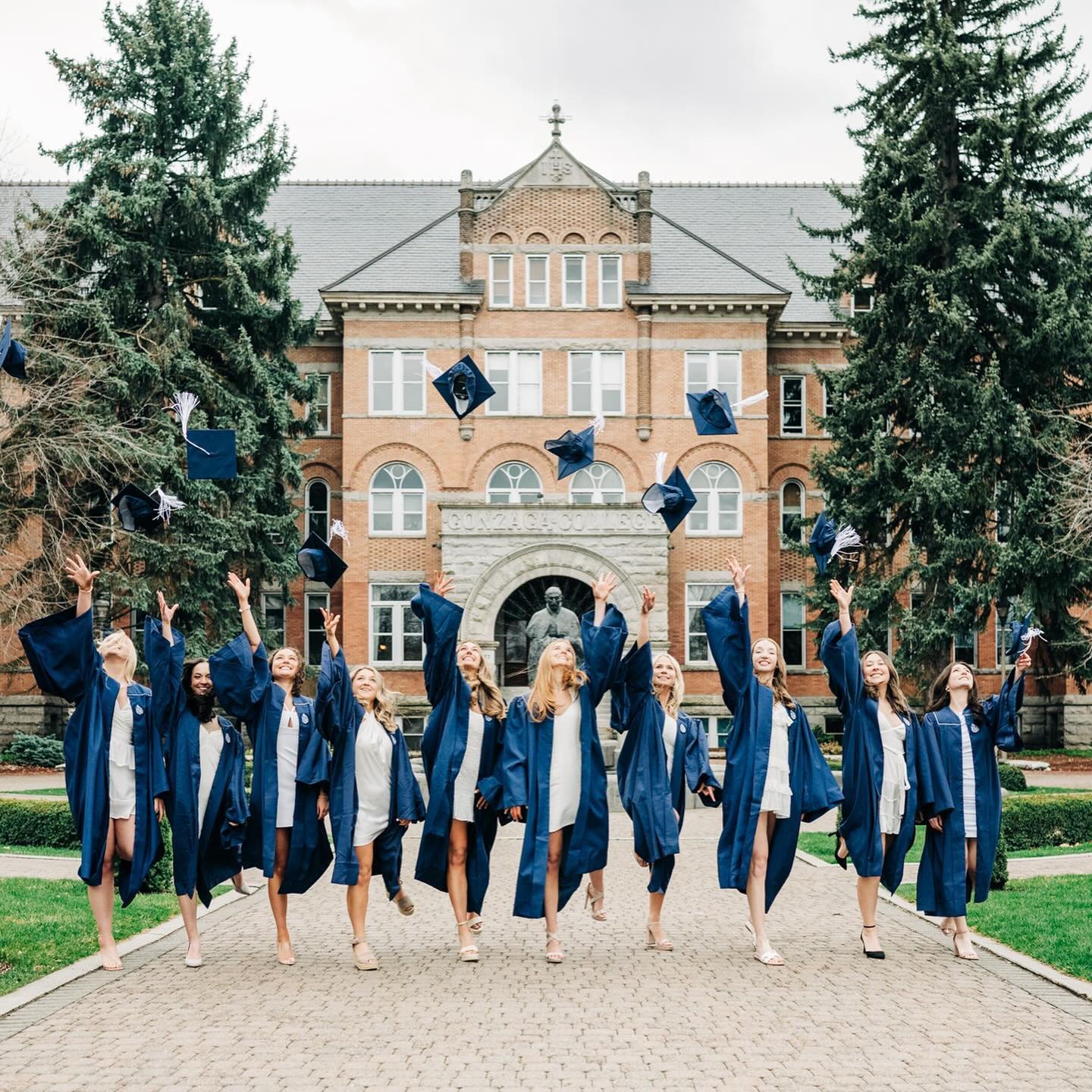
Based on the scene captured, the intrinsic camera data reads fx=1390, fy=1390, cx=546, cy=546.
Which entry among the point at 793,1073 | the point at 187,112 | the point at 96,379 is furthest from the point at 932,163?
the point at 793,1073

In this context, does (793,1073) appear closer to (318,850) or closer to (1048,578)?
(318,850)

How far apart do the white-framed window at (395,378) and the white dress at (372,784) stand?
2604 cm

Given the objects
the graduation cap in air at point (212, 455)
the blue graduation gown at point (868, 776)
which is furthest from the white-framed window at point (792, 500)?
the blue graduation gown at point (868, 776)

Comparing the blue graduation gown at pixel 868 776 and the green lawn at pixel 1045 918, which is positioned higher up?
the blue graduation gown at pixel 868 776

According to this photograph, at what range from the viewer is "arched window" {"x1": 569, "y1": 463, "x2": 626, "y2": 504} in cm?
3419

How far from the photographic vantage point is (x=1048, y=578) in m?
26.7

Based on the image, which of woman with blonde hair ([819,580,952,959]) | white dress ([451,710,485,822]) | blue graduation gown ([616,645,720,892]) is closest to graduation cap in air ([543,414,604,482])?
blue graduation gown ([616,645,720,892])

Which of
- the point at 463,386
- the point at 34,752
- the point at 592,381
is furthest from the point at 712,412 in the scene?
the point at 592,381

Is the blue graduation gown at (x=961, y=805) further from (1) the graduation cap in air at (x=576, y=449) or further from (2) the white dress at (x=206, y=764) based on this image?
(2) the white dress at (x=206, y=764)

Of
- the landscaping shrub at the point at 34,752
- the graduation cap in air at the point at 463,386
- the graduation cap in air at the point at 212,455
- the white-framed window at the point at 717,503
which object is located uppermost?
the white-framed window at the point at 717,503

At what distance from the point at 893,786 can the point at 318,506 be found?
28784 millimetres

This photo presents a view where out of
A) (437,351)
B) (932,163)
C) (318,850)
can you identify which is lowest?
(318,850)

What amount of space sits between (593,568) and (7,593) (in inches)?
519

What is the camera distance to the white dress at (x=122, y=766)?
8.54m
